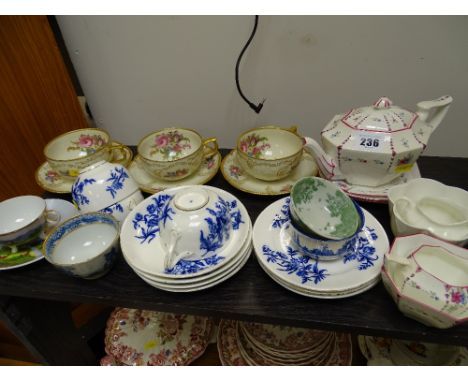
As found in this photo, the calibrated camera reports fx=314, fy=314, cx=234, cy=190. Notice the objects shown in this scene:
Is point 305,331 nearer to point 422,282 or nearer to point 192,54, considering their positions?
point 422,282

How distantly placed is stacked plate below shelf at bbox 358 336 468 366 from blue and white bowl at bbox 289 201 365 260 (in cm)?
45

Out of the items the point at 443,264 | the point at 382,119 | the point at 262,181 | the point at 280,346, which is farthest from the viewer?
the point at 280,346

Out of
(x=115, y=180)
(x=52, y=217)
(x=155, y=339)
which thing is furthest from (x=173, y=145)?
(x=155, y=339)

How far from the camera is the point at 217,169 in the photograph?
86cm

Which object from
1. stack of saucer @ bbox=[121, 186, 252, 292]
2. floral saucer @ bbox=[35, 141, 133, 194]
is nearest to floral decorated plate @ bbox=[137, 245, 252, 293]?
stack of saucer @ bbox=[121, 186, 252, 292]

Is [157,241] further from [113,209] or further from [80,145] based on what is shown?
[80,145]

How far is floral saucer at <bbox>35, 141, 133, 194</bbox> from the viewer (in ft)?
2.76

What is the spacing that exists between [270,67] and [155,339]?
36.3 inches

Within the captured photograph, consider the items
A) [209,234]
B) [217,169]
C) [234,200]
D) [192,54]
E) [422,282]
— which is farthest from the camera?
[192,54]

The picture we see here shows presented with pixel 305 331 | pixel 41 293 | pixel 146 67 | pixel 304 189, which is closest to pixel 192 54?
pixel 146 67

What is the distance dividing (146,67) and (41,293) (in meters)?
0.73

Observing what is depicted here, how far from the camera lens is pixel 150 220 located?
68cm

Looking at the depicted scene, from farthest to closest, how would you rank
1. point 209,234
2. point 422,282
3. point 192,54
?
point 192,54, point 209,234, point 422,282

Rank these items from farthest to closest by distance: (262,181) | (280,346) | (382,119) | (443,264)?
(280,346) < (262,181) < (382,119) < (443,264)
